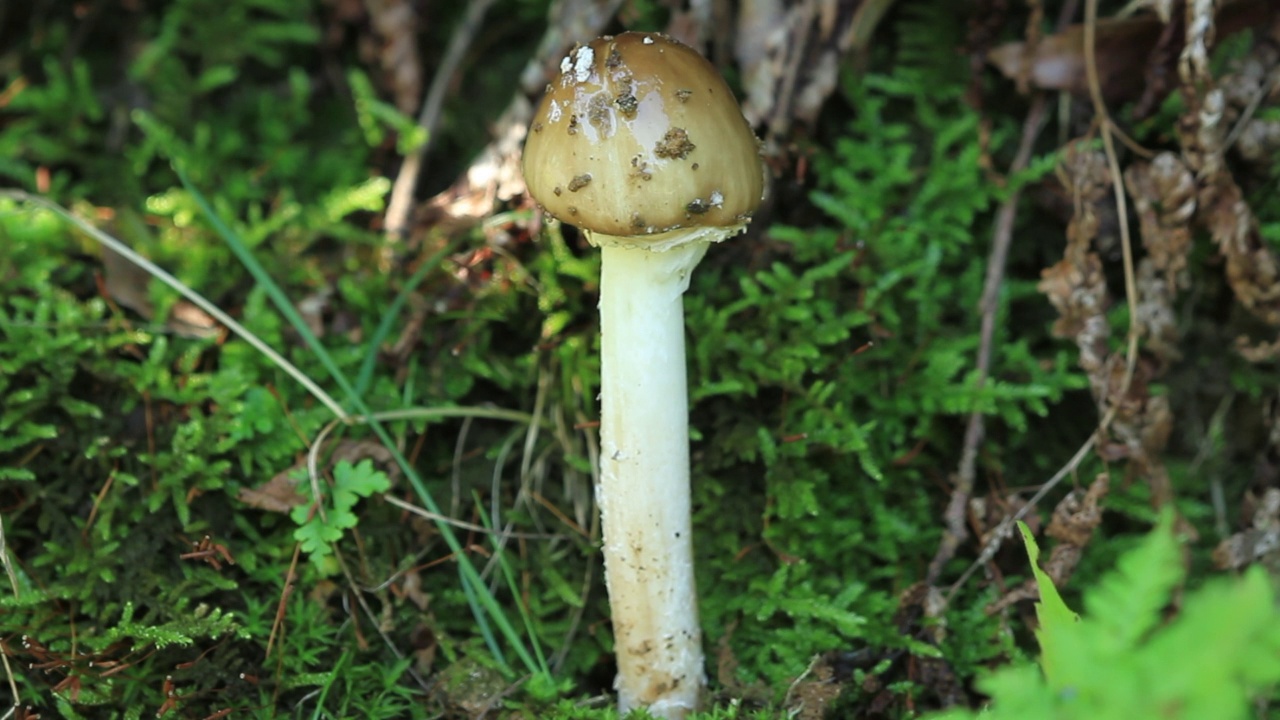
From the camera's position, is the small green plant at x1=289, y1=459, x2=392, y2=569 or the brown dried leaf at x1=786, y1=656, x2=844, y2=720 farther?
the small green plant at x1=289, y1=459, x2=392, y2=569

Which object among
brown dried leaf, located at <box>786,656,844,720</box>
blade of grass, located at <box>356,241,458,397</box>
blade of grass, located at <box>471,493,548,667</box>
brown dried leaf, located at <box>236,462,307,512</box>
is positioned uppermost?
blade of grass, located at <box>356,241,458,397</box>

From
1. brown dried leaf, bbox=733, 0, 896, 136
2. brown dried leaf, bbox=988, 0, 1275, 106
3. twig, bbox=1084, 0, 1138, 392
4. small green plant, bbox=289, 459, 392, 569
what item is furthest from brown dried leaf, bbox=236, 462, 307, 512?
brown dried leaf, bbox=988, 0, 1275, 106

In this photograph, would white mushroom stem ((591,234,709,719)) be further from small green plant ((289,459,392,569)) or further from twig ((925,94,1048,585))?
twig ((925,94,1048,585))

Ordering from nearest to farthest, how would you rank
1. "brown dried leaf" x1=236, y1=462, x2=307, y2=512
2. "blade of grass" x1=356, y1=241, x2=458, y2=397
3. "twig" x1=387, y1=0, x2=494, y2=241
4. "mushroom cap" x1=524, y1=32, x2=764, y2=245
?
"mushroom cap" x1=524, y1=32, x2=764, y2=245, "brown dried leaf" x1=236, y1=462, x2=307, y2=512, "blade of grass" x1=356, y1=241, x2=458, y2=397, "twig" x1=387, y1=0, x2=494, y2=241

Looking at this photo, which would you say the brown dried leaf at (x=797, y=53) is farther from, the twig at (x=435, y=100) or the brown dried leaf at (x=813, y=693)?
the brown dried leaf at (x=813, y=693)

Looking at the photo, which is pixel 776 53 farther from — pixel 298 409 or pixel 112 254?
pixel 112 254

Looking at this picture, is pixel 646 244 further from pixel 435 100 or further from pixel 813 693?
pixel 435 100

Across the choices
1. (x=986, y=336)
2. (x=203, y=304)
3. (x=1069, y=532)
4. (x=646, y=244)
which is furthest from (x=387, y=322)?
(x=1069, y=532)
